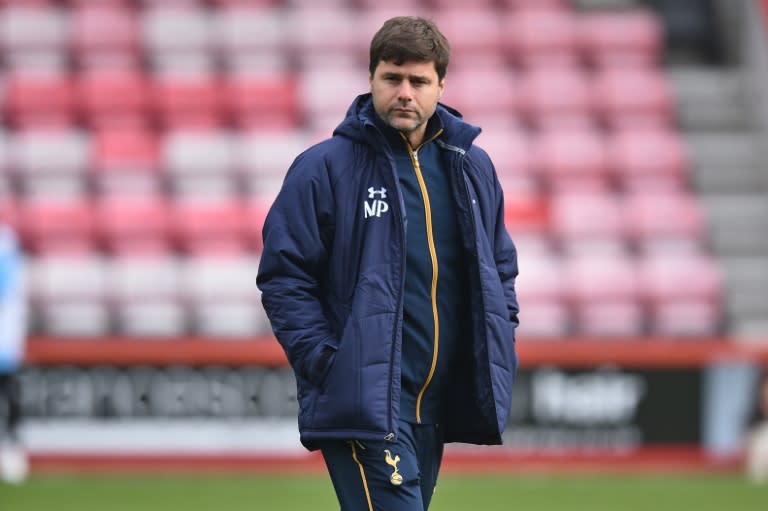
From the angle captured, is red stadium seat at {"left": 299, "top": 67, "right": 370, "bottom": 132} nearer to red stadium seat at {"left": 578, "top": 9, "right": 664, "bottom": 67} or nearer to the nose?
red stadium seat at {"left": 578, "top": 9, "right": 664, "bottom": 67}

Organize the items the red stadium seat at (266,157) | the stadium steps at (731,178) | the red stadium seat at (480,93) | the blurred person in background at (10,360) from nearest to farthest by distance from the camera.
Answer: the blurred person in background at (10,360)
the stadium steps at (731,178)
the red stadium seat at (266,157)
the red stadium seat at (480,93)

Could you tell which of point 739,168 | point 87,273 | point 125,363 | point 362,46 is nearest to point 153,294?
point 87,273

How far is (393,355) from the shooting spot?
3.60 meters

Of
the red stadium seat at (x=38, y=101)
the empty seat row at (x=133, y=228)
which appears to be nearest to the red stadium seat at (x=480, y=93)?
the empty seat row at (x=133, y=228)

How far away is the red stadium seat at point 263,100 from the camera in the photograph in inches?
503

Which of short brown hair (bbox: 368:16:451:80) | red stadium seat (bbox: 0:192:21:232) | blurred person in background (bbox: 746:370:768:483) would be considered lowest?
blurred person in background (bbox: 746:370:768:483)

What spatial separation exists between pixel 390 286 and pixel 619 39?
34.9 feet

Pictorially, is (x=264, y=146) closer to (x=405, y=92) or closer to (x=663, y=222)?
(x=663, y=222)

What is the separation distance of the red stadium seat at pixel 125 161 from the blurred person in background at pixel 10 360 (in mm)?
2318

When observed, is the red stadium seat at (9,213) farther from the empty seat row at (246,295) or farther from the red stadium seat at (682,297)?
the red stadium seat at (682,297)

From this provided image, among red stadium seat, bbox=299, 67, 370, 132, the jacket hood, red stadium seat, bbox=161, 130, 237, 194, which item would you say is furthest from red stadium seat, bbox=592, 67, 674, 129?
the jacket hood

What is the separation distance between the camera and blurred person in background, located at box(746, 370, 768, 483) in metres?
10.3

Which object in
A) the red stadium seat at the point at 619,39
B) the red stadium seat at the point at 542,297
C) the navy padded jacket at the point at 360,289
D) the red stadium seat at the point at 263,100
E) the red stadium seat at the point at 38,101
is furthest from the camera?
the red stadium seat at the point at 619,39

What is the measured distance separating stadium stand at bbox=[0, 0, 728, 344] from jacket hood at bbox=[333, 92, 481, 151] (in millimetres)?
7013
